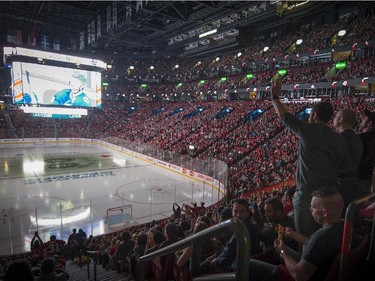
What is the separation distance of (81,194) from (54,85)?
23180 millimetres

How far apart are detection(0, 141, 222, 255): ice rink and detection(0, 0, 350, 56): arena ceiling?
15259mm

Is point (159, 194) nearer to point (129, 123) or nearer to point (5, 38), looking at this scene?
point (129, 123)

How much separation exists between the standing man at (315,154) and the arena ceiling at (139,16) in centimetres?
2447

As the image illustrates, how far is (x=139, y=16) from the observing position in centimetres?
2998

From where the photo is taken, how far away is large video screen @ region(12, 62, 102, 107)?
33000 mm

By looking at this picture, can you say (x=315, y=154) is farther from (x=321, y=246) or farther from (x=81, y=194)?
(x=81, y=194)

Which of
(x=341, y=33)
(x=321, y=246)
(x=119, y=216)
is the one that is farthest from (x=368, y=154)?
(x=341, y=33)

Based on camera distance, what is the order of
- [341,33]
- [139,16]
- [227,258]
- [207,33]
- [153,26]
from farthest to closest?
[153,26], [207,33], [341,33], [139,16], [227,258]

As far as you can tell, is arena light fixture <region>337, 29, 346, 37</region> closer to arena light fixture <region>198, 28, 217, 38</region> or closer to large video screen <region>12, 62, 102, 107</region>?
arena light fixture <region>198, 28, 217, 38</region>

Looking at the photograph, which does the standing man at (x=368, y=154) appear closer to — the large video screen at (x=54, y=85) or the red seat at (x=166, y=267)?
the red seat at (x=166, y=267)

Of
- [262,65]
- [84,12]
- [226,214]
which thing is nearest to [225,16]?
[262,65]

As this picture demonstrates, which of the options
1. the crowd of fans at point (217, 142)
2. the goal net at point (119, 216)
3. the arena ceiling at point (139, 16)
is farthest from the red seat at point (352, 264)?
the arena ceiling at point (139, 16)

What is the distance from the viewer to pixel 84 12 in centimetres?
4034

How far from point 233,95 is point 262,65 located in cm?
637
